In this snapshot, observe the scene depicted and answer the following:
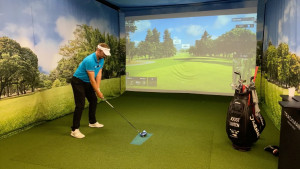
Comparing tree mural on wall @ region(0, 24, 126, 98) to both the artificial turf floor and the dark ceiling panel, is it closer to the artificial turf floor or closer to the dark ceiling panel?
the artificial turf floor

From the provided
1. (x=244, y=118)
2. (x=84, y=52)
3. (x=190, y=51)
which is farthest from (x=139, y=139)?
(x=190, y=51)

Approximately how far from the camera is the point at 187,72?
6605 millimetres

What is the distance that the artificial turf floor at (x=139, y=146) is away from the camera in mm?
2441

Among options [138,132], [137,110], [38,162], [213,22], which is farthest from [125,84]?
[38,162]

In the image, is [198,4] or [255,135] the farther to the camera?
[198,4]

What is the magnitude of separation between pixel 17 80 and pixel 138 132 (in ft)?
6.79

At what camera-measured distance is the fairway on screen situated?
19.7ft

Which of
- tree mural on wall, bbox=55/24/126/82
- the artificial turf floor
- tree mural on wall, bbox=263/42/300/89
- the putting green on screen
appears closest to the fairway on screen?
the putting green on screen

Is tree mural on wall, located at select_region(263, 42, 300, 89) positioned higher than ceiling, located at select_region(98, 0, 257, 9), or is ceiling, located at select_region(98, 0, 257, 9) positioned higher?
ceiling, located at select_region(98, 0, 257, 9)

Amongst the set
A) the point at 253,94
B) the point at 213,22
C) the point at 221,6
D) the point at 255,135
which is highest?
the point at 221,6

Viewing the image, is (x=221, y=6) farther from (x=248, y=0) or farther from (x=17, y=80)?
(x=17, y=80)

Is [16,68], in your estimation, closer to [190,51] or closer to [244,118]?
[244,118]

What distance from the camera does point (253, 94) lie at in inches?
103

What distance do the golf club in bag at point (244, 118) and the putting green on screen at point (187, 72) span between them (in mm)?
3660
